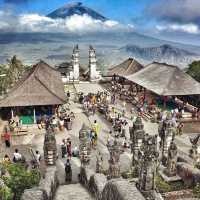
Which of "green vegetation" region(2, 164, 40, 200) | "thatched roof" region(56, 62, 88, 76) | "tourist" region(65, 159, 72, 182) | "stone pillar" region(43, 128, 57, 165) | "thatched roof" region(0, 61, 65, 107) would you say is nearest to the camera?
"green vegetation" region(2, 164, 40, 200)

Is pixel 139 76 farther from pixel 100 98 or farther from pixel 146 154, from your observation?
pixel 146 154

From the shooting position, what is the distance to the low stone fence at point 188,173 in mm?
16200

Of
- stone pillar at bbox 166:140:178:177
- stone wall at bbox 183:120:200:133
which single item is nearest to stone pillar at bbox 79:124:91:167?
stone pillar at bbox 166:140:178:177

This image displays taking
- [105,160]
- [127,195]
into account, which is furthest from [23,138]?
[127,195]

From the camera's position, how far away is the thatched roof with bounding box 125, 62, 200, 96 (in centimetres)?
3203

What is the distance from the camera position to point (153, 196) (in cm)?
1282

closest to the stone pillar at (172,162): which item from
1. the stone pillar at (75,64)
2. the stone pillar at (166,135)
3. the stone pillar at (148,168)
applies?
the stone pillar at (166,135)

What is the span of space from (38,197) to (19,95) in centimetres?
1835

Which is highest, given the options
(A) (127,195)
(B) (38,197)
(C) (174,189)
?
(A) (127,195)

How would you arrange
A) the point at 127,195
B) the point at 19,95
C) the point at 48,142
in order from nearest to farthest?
the point at 127,195
the point at 48,142
the point at 19,95

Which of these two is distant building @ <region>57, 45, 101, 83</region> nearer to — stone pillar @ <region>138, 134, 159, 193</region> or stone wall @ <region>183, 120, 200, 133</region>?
stone wall @ <region>183, 120, 200, 133</region>

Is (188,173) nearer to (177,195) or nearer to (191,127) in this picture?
(177,195)

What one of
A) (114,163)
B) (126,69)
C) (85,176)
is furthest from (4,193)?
(126,69)

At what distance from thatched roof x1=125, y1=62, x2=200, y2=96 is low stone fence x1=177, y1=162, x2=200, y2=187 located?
13651 mm
